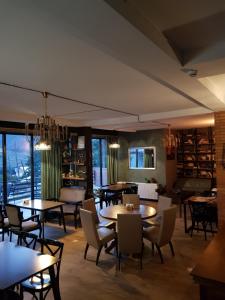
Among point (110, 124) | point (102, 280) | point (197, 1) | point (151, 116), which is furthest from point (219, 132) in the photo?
point (197, 1)

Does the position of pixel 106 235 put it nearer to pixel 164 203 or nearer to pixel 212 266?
pixel 164 203

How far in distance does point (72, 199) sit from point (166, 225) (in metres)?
3.37

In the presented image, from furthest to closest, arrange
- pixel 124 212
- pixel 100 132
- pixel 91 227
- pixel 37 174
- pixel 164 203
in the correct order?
pixel 100 132, pixel 37 174, pixel 164 203, pixel 124 212, pixel 91 227

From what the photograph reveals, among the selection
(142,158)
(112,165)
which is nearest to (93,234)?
(112,165)

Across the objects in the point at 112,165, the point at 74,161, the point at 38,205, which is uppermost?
the point at 74,161

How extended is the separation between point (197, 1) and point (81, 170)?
642cm

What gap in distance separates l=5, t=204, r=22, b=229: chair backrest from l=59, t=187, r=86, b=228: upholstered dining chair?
4.66 feet

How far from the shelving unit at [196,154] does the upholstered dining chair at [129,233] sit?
592cm

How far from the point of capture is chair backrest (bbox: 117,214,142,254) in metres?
4.03

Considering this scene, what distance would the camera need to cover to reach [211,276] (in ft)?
7.02

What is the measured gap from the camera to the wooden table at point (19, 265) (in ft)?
7.66

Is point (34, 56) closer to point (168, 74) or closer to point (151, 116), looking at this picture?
point (168, 74)

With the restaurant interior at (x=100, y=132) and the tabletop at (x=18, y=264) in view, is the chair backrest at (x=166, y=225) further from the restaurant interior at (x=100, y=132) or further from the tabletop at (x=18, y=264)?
the tabletop at (x=18, y=264)

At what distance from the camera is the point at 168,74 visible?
2617 millimetres
